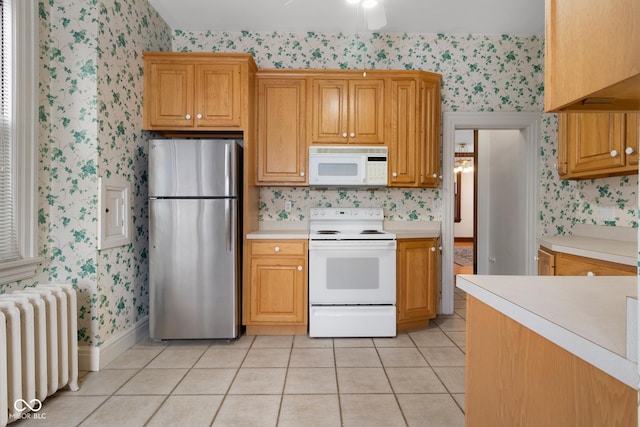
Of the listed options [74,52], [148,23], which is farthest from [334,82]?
[74,52]

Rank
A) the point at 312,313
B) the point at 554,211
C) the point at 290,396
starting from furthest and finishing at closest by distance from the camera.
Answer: the point at 554,211, the point at 312,313, the point at 290,396

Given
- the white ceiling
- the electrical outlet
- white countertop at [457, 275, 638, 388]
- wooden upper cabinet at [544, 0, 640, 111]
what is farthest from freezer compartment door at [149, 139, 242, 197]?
the electrical outlet

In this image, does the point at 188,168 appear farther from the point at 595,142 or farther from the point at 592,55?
the point at 595,142

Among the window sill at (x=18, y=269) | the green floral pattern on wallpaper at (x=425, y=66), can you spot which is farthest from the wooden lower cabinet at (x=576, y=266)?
the window sill at (x=18, y=269)

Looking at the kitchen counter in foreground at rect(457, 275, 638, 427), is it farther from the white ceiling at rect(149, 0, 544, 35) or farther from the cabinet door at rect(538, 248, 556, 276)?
the white ceiling at rect(149, 0, 544, 35)

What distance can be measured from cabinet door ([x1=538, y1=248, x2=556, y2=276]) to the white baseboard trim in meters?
3.12

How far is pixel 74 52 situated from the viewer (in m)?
2.32

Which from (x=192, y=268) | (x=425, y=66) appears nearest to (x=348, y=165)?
(x=425, y=66)

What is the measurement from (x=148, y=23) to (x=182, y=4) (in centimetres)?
34

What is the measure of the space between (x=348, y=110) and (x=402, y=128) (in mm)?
524

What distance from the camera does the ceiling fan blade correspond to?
2.39 metres

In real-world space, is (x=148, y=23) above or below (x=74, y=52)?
above

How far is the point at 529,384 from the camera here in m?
0.81

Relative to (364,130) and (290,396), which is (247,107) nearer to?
(364,130)
